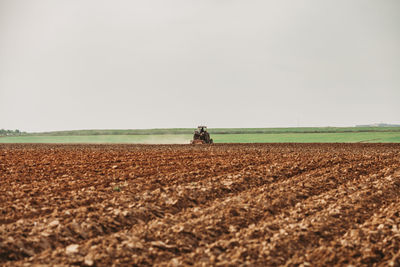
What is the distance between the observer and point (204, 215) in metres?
11.6

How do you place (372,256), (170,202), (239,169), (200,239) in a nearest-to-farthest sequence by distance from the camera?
(372,256) < (200,239) < (170,202) < (239,169)

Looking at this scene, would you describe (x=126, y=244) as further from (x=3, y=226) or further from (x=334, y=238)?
(x=334, y=238)

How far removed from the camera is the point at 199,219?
36.5ft

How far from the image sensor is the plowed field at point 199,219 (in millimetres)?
8969

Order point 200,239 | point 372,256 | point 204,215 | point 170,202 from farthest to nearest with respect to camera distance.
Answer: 1. point 170,202
2. point 204,215
3. point 200,239
4. point 372,256

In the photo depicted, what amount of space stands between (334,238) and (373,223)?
1.77 meters

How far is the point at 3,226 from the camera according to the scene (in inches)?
414

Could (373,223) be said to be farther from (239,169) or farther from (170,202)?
(239,169)

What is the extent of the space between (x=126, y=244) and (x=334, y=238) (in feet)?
15.7

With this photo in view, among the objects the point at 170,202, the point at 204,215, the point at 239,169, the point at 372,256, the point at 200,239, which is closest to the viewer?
the point at 372,256

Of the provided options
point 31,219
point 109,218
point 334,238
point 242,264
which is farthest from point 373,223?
point 31,219

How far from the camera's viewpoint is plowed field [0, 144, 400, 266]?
29.4 feet

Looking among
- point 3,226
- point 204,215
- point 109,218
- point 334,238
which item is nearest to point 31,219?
point 3,226

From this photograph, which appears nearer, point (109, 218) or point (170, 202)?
point (109, 218)
